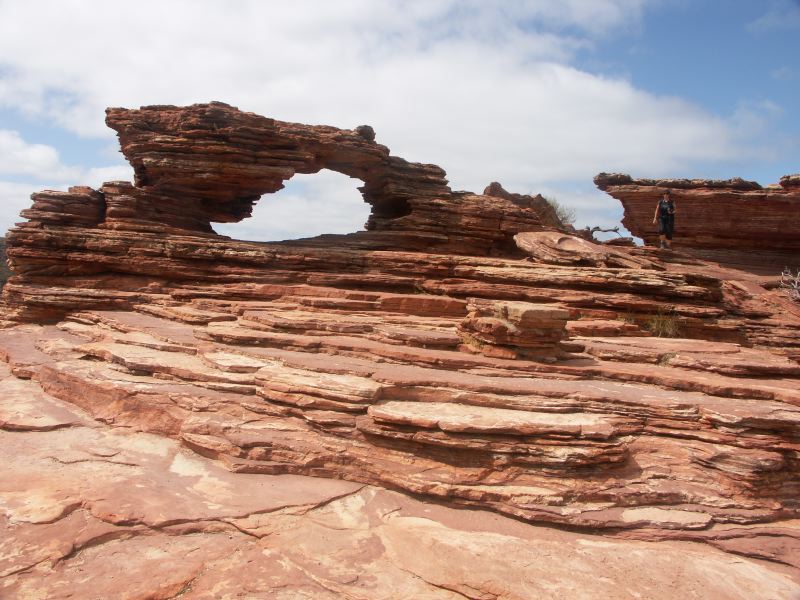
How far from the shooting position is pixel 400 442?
693cm

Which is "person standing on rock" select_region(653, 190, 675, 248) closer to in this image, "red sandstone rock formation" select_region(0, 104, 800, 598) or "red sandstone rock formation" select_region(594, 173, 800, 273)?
"red sandstone rock formation" select_region(594, 173, 800, 273)

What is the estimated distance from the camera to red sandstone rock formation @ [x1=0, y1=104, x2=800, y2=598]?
17.4ft

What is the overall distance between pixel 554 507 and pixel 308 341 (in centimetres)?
513

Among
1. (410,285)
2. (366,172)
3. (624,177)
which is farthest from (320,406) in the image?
(624,177)

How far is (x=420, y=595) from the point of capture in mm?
4926

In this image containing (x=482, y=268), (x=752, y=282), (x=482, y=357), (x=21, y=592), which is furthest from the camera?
(x=752, y=282)

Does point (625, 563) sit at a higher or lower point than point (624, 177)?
lower

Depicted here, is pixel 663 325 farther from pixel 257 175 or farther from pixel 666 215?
pixel 257 175

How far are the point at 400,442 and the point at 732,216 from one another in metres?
Result: 19.2

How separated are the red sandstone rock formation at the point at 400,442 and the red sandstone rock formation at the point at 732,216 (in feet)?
25.2

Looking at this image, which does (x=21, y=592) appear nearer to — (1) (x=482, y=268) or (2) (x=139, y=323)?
(2) (x=139, y=323)

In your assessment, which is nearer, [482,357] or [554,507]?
[554,507]

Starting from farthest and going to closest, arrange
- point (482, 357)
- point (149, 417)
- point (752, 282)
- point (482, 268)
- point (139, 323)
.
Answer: point (752, 282), point (482, 268), point (139, 323), point (482, 357), point (149, 417)

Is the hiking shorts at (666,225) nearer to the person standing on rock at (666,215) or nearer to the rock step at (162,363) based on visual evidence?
the person standing on rock at (666,215)
